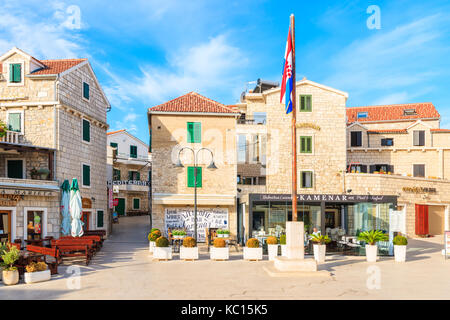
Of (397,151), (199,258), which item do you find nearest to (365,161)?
(397,151)

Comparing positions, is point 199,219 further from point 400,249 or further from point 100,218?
point 400,249

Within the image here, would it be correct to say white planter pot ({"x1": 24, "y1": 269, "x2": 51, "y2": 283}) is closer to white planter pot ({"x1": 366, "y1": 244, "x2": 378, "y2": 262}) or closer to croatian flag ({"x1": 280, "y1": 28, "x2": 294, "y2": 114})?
croatian flag ({"x1": 280, "y1": 28, "x2": 294, "y2": 114})

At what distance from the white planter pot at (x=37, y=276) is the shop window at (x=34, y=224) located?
8648 millimetres

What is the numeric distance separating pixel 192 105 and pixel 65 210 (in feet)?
35.1

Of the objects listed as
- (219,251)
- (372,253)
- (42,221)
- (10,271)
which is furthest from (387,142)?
(10,271)

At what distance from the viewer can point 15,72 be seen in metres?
22.9

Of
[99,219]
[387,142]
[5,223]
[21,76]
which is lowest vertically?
[99,219]

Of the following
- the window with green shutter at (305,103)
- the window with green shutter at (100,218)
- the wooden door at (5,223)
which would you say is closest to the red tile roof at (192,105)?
the window with green shutter at (305,103)

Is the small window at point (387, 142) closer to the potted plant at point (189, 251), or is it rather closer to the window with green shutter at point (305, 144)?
the window with green shutter at point (305, 144)

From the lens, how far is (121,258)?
58.5 ft

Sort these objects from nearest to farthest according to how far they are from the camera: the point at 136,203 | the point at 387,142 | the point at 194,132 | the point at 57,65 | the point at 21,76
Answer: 1. the point at 21,76
2. the point at 57,65
3. the point at 194,132
4. the point at 387,142
5. the point at 136,203

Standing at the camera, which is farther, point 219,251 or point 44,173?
point 44,173
